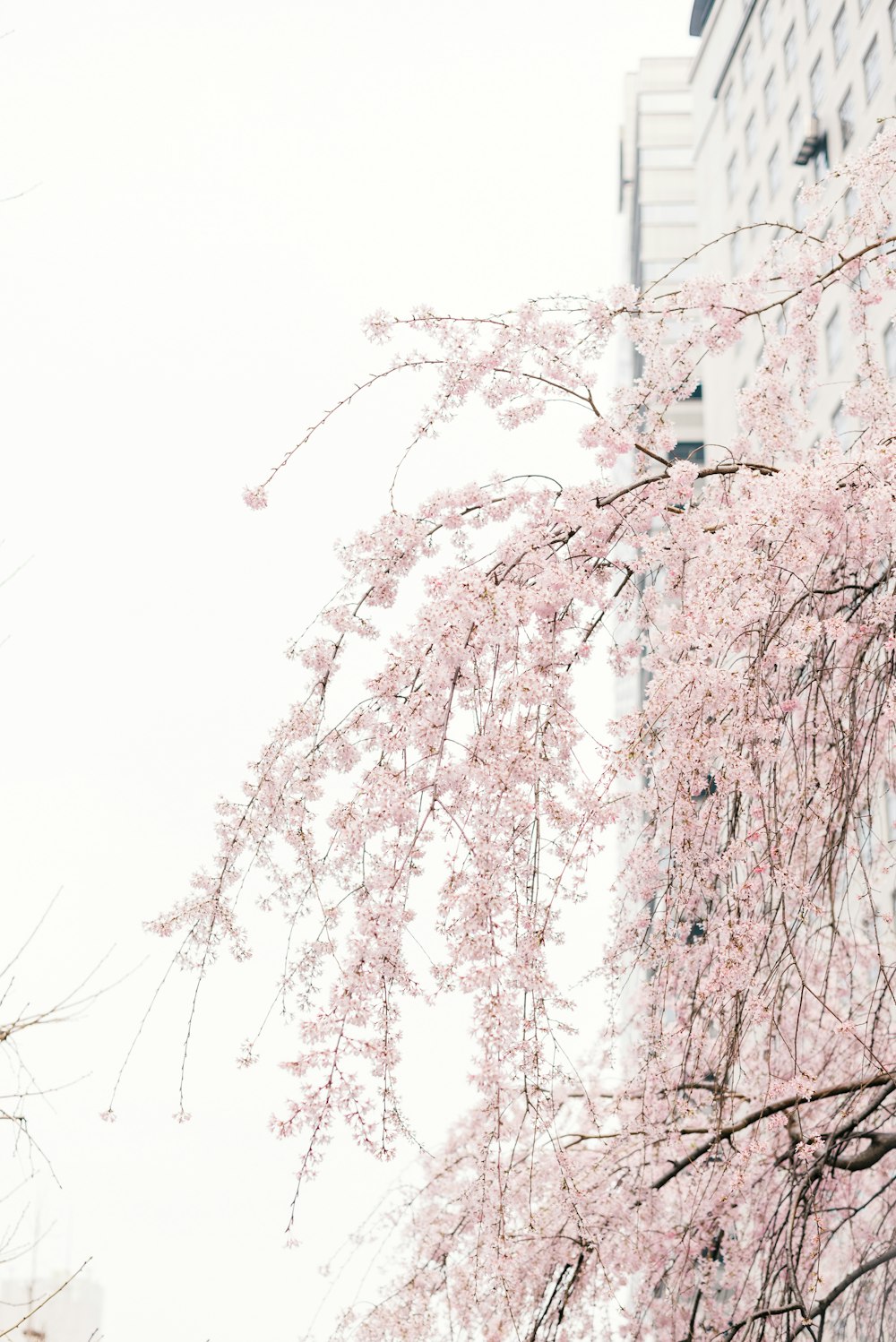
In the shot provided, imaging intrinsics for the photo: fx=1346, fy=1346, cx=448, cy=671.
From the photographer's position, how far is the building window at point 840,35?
822 inches

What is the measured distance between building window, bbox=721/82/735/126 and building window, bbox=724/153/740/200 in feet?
3.32

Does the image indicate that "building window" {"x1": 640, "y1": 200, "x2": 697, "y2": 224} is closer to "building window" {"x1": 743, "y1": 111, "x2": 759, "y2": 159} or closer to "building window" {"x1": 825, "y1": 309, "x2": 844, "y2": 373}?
"building window" {"x1": 743, "y1": 111, "x2": 759, "y2": 159}

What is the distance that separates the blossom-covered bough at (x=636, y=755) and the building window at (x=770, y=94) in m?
22.9

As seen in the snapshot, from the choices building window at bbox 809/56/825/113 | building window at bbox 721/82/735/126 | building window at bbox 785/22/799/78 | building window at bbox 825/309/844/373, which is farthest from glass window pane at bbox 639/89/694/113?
building window at bbox 825/309/844/373

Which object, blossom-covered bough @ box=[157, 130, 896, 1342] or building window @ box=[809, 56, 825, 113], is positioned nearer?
blossom-covered bough @ box=[157, 130, 896, 1342]

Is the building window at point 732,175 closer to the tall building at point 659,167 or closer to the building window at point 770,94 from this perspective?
the building window at point 770,94

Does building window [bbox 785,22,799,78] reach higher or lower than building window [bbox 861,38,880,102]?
higher

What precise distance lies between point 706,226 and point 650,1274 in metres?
27.8

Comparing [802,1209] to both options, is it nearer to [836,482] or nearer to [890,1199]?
[890,1199]

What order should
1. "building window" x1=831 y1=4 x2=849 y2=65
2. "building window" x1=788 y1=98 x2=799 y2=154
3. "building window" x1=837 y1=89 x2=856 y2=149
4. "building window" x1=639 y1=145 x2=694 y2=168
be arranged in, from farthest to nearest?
"building window" x1=639 y1=145 x2=694 y2=168 < "building window" x1=788 y1=98 x2=799 y2=154 < "building window" x1=831 y1=4 x2=849 y2=65 < "building window" x1=837 y1=89 x2=856 y2=149

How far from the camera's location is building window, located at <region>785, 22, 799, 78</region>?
929 inches

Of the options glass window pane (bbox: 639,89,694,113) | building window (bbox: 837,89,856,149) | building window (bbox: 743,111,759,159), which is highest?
glass window pane (bbox: 639,89,694,113)

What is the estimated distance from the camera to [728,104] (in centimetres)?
2792

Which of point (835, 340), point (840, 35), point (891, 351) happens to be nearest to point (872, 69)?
point (840, 35)
